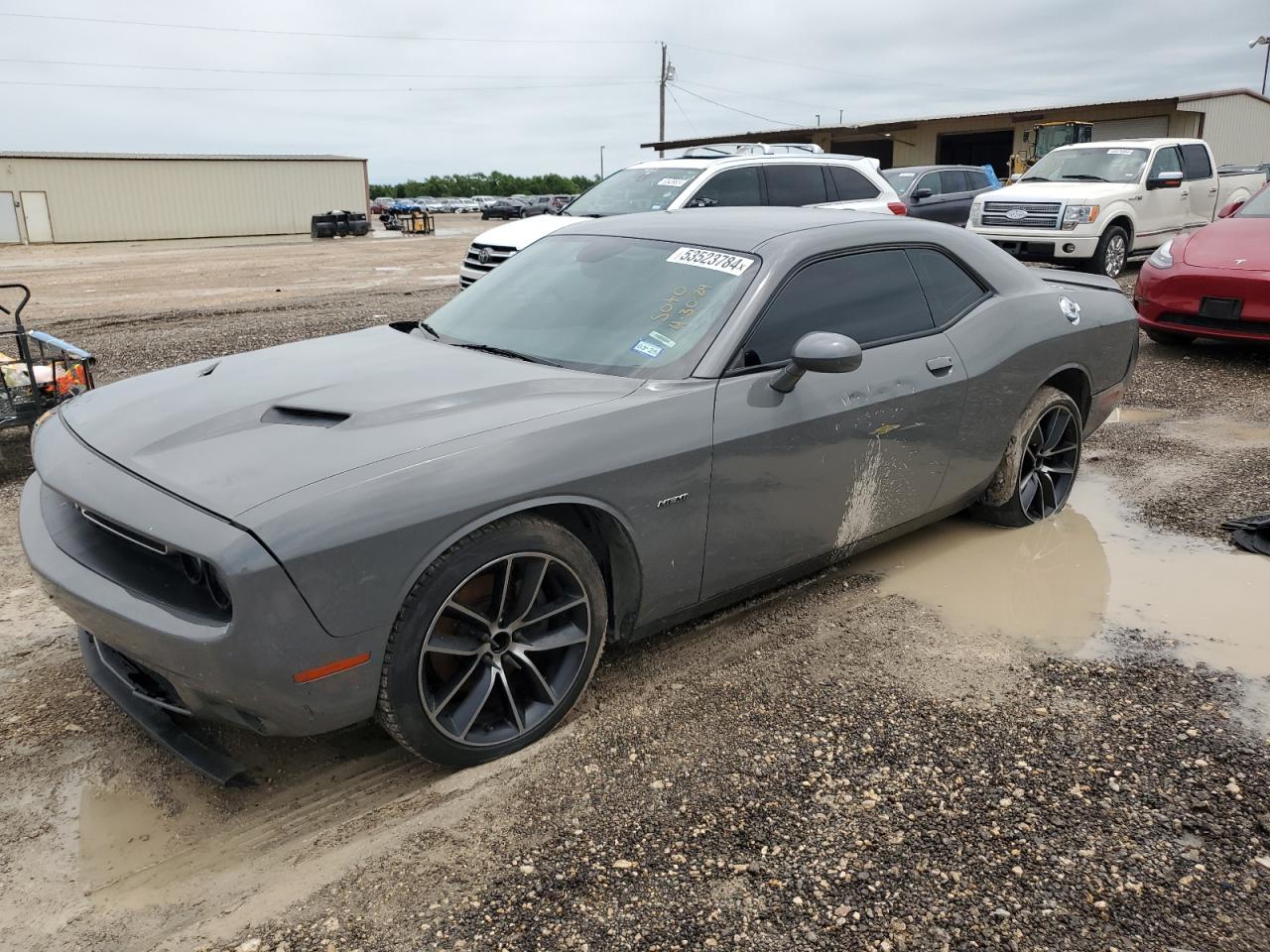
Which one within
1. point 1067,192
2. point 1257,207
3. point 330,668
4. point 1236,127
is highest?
point 1236,127

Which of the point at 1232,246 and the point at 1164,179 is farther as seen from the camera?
the point at 1164,179

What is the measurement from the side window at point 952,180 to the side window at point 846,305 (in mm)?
14254

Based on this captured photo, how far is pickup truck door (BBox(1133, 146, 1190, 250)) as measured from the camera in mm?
13719

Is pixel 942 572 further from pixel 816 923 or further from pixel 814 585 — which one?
pixel 816 923

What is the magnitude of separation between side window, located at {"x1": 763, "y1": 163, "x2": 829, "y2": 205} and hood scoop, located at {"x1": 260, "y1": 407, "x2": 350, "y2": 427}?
8.73 meters

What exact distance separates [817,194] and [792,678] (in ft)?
29.3

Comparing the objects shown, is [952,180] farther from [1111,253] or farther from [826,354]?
[826,354]

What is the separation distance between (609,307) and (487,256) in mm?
8467

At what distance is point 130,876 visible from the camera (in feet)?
8.32

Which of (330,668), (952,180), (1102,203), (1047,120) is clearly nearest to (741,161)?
(1102,203)

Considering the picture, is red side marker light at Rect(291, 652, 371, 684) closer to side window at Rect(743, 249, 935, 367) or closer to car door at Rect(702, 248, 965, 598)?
car door at Rect(702, 248, 965, 598)

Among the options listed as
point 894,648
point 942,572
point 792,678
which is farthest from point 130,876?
point 942,572

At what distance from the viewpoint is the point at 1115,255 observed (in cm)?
1342

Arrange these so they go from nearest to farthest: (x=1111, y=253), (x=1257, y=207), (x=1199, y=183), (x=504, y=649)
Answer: (x=504, y=649) < (x=1257, y=207) < (x=1111, y=253) < (x=1199, y=183)
